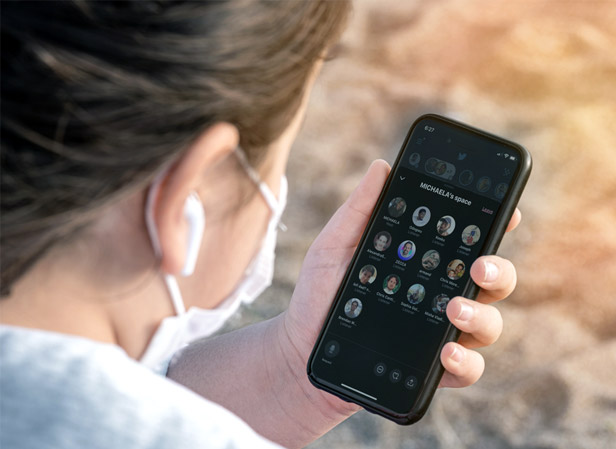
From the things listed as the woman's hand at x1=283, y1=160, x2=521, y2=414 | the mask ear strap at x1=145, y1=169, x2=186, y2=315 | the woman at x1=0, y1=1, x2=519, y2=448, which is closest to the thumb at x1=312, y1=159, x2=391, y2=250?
the woman's hand at x1=283, y1=160, x2=521, y2=414

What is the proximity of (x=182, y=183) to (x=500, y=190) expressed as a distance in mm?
485

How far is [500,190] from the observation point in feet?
3.26

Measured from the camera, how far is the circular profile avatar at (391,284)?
1.02 meters

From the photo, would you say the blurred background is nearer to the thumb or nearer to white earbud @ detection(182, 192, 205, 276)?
the thumb

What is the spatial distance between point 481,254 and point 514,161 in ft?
0.39

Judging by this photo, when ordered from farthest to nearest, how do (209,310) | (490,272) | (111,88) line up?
(490,272) → (209,310) → (111,88)

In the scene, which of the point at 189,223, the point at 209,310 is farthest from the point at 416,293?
the point at 189,223

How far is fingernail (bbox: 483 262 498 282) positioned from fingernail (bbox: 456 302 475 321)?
4 cm

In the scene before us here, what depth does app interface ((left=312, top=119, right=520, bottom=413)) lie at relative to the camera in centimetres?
100

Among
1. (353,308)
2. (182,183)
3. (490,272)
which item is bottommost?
(353,308)

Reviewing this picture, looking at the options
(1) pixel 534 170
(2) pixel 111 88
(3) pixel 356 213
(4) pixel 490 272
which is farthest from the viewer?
(1) pixel 534 170

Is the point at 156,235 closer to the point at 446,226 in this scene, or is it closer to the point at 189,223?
the point at 189,223

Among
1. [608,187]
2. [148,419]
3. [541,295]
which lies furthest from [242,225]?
[608,187]

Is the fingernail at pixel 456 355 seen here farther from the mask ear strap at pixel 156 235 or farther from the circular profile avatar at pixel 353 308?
the mask ear strap at pixel 156 235
